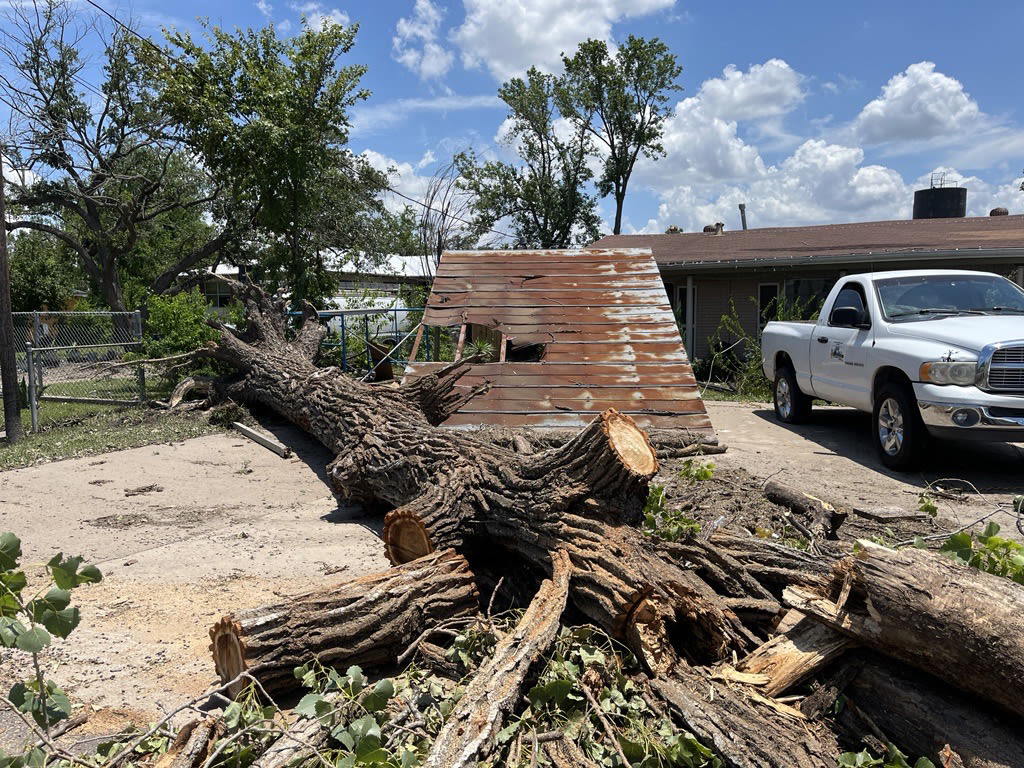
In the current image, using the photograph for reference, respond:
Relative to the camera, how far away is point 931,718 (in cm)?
274

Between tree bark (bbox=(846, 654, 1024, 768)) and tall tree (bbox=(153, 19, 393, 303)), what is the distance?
15.1 m

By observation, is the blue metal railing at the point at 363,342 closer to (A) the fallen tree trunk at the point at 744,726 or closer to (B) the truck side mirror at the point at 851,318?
(B) the truck side mirror at the point at 851,318

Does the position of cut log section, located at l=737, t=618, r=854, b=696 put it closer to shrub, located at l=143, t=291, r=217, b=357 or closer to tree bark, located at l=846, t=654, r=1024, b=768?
tree bark, located at l=846, t=654, r=1024, b=768

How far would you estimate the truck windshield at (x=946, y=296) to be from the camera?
804cm

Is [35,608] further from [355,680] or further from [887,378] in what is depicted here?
[887,378]

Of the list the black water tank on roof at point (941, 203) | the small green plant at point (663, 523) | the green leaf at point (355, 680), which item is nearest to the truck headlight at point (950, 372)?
the small green plant at point (663, 523)

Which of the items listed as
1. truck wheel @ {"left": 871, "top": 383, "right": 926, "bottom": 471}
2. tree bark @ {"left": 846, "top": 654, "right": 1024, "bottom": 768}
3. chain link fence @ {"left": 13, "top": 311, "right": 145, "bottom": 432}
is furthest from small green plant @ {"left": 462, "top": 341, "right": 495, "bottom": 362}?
tree bark @ {"left": 846, "top": 654, "right": 1024, "bottom": 768}

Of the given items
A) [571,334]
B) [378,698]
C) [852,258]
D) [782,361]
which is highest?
[852,258]

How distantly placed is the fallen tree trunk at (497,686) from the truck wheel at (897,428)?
4.88 metres

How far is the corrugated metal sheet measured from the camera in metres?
8.58

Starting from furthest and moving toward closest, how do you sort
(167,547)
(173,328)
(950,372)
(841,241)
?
(841,241) → (173,328) → (950,372) → (167,547)

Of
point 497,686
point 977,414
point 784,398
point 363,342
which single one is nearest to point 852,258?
point 784,398

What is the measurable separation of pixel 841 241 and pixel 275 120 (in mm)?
13957

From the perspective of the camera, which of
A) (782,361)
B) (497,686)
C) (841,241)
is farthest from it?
(841,241)
